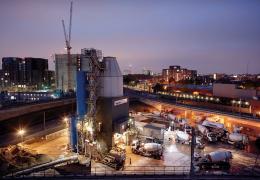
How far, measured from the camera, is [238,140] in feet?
115

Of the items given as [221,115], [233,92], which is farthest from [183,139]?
[233,92]

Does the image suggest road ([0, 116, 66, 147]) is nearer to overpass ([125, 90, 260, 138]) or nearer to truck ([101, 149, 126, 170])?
truck ([101, 149, 126, 170])

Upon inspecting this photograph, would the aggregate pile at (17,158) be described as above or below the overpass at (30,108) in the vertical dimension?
below

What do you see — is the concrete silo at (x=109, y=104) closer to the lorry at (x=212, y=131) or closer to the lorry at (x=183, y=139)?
the lorry at (x=183, y=139)

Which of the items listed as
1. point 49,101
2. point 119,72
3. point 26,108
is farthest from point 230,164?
point 49,101

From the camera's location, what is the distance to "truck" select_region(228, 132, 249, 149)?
34688mm

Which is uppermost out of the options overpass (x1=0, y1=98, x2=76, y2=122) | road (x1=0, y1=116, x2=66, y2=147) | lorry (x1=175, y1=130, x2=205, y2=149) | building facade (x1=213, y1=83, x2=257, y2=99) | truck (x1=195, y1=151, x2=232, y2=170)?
building facade (x1=213, y1=83, x2=257, y2=99)

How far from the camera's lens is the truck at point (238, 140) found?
3469 cm

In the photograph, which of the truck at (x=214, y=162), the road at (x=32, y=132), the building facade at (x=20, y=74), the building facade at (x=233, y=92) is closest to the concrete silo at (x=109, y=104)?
the road at (x=32, y=132)

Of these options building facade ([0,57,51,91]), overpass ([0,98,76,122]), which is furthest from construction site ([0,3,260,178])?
building facade ([0,57,51,91])

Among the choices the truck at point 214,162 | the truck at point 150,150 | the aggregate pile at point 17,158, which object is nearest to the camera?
the aggregate pile at point 17,158

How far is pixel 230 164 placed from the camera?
1102 inches

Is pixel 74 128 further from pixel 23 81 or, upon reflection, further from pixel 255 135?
pixel 23 81

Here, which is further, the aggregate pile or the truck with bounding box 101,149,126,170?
the truck with bounding box 101,149,126,170
